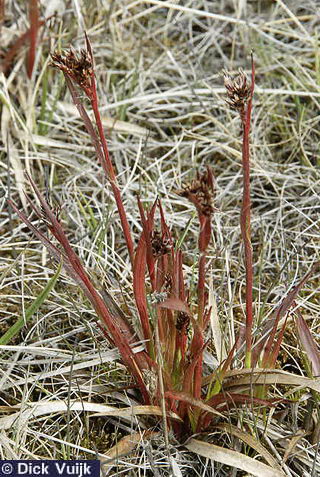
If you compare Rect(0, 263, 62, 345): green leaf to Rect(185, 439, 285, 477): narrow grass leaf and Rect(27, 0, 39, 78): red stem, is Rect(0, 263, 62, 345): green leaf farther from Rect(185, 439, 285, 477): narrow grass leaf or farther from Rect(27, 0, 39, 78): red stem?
Rect(27, 0, 39, 78): red stem

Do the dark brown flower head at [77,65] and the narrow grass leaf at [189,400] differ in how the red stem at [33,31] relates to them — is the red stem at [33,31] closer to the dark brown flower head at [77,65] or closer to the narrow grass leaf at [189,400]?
the dark brown flower head at [77,65]

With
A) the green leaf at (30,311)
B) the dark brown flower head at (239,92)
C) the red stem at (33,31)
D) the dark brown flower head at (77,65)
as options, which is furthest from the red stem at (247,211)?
the red stem at (33,31)

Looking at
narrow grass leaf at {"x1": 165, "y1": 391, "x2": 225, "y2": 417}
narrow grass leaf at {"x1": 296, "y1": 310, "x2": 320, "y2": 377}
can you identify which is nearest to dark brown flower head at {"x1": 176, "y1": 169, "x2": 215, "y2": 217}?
narrow grass leaf at {"x1": 165, "y1": 391, "x2": 225, "y2": 417}

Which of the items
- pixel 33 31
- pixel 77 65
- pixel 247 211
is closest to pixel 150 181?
pixel 33 31

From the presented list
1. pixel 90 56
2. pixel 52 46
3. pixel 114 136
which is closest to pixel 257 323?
pixel 90 56

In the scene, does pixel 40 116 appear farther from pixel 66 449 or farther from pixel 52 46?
pixel 66 449
